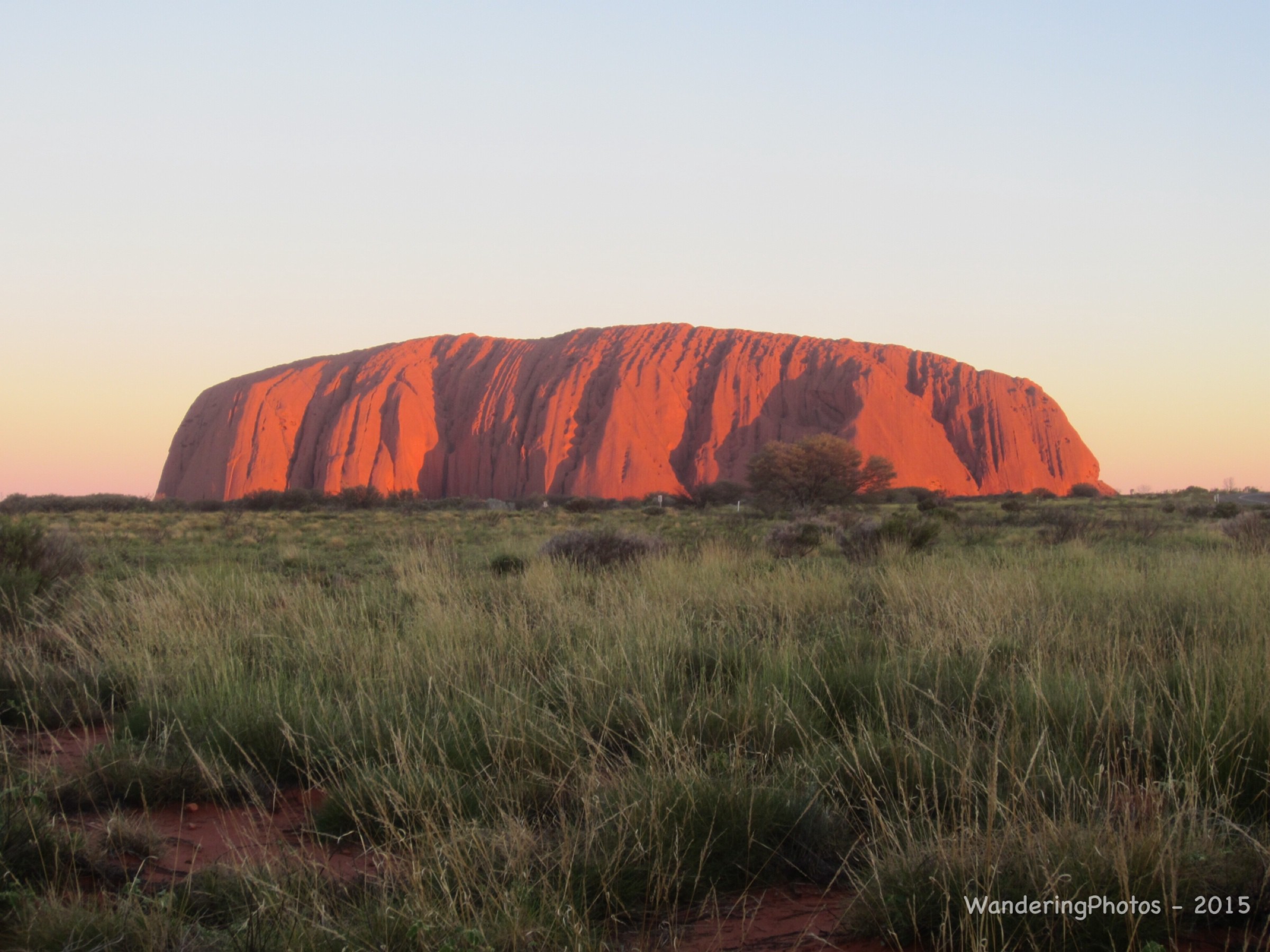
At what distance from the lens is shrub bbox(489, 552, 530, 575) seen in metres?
11.6

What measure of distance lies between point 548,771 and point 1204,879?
89.0 inches

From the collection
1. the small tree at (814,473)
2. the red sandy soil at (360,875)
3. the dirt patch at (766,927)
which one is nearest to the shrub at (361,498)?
the small tree at (814,473)

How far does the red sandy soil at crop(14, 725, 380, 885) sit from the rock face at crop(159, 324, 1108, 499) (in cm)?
6144

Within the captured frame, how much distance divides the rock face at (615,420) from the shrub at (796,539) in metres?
49.1

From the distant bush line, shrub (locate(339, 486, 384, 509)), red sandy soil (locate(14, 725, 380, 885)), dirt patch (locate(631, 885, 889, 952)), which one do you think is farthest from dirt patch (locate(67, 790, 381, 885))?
shrub (locate(339, 486, 384, 509))

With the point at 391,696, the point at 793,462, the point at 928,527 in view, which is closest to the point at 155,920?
the point at 391,696

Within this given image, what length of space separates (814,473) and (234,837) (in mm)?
39958

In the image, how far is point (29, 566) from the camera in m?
8.57

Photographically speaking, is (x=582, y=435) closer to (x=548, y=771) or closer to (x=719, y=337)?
(x=719, y=337)

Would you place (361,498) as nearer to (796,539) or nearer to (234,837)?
(796,539)

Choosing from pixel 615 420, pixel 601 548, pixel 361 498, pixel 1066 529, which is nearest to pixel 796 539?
pixel 601 548

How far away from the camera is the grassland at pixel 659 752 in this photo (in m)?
2.23

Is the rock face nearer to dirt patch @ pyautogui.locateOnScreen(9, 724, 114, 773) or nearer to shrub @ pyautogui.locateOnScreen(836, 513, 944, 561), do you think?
shrub @ pyautogui.locateOnScreen(836, 513, 944, 561)

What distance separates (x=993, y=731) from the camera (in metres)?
3.58
